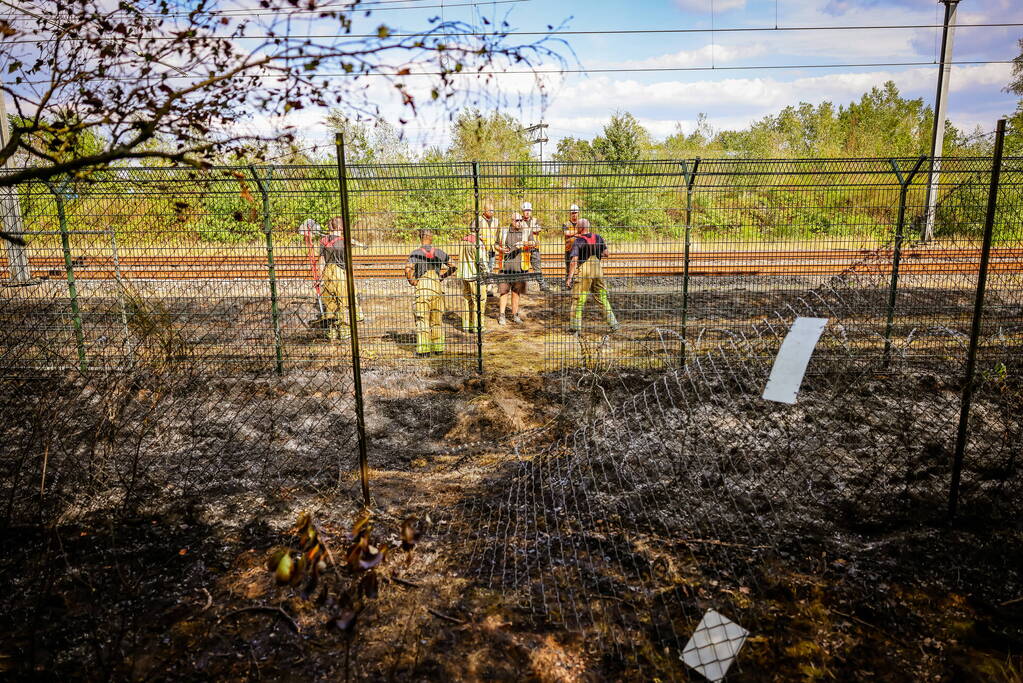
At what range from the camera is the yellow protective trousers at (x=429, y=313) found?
9406mm

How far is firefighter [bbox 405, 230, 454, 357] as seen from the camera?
9380 millimetres

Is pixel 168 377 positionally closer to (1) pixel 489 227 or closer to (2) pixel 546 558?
(1) pixel 489 227

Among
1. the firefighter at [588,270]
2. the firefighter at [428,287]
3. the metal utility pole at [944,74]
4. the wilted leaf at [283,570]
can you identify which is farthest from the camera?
the metal utility pole at [944,74]

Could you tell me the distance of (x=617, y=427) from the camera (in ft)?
22.1

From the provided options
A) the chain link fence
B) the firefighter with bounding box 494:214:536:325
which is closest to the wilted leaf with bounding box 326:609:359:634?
the chain link fence

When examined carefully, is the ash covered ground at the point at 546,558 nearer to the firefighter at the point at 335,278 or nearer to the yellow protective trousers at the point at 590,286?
the firefighter at the point at 335,278

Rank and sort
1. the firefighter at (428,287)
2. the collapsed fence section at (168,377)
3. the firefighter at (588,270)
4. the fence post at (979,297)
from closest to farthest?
the fence post at (979,297) → the collapsed fence section at (168,377) → the firefighter at (428,287) → the firefighter at (588,270)

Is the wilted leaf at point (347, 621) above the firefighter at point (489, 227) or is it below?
below

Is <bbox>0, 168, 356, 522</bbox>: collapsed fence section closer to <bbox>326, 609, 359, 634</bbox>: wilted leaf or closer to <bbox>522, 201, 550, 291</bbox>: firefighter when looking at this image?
<bbox>522, 201, 550, 291</bbox>: firefighter

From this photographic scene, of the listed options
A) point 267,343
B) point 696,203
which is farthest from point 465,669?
point 267,343

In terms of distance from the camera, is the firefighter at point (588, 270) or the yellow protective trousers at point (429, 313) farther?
the firefighter at point (588, 270)

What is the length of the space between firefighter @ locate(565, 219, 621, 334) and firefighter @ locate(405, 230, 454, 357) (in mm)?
1949

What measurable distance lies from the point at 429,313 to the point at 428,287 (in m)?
0.40

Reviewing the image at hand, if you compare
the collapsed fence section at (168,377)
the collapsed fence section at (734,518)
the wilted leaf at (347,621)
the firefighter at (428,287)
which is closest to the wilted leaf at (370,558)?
the wilted leaf at (347,621)
